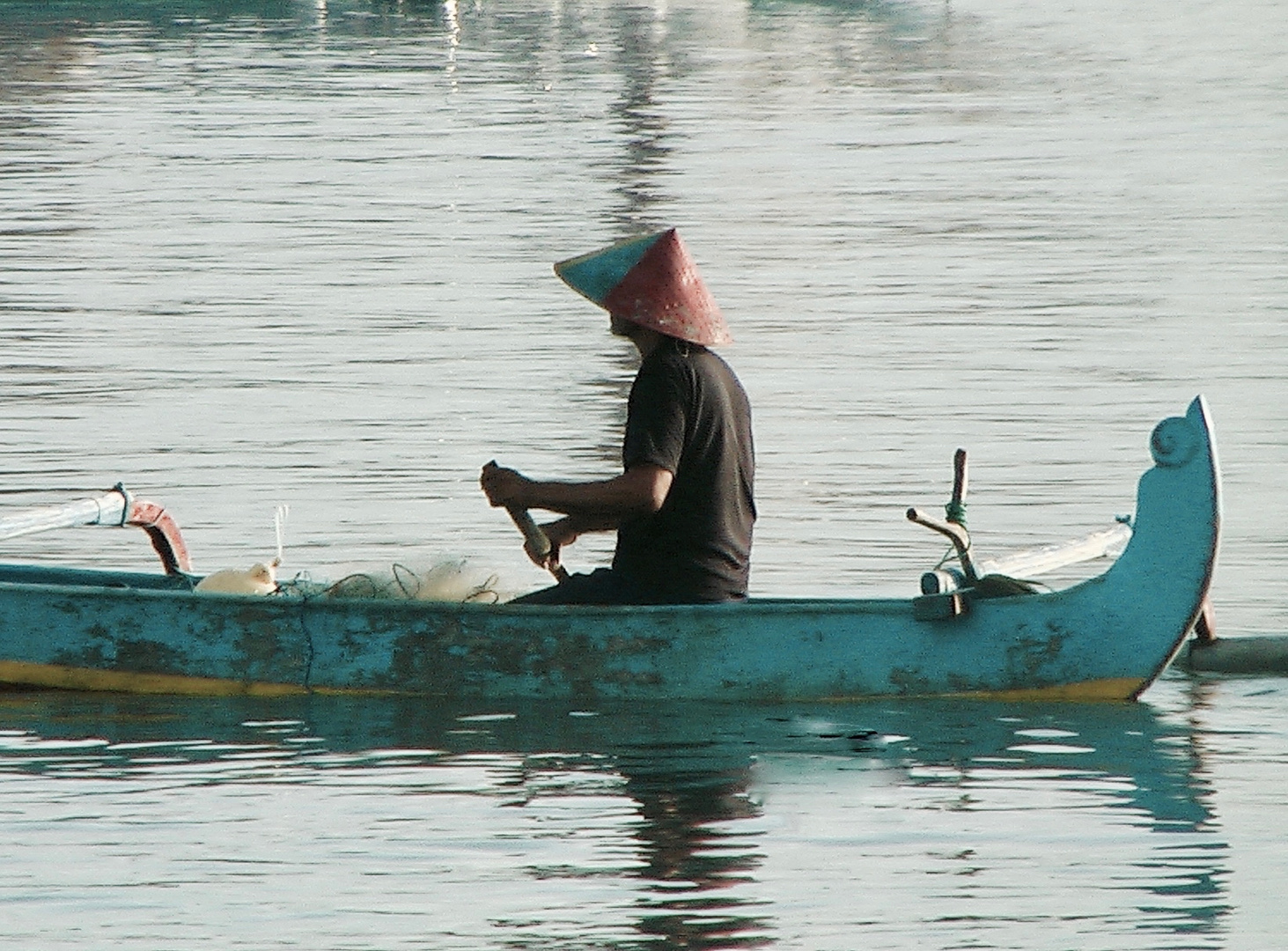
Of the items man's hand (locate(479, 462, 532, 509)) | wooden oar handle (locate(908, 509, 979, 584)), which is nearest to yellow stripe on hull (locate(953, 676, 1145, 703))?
wooden oar handle (locate(908, 509, 979, 584))

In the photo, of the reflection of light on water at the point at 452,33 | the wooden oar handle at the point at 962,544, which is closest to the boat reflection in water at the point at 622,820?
the wooden oar handle at the point at 962,544

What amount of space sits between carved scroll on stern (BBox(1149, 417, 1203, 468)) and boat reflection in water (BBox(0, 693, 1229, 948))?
0.95m

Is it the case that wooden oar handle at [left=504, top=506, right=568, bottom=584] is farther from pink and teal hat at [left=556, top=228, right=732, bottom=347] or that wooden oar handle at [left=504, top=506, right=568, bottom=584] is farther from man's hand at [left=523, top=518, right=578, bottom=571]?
pink and teal hat at [left=556, top=228, right=732, bottom=347]

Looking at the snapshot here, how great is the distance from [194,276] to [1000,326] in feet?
22.8

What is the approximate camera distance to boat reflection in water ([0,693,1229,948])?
7.46m

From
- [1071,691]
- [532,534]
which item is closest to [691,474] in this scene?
[532,534]

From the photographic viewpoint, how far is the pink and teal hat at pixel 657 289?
8.92m

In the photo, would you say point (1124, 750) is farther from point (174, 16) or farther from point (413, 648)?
point (174, 16)

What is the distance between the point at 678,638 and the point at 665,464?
80 cm

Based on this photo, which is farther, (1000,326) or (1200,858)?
(1000,326)

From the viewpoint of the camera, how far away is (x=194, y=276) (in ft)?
75.4

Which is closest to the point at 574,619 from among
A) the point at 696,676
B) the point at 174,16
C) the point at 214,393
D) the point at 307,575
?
the point at 696,676

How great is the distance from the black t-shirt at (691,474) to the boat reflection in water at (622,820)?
0.48 m

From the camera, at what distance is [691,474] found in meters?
9.14
